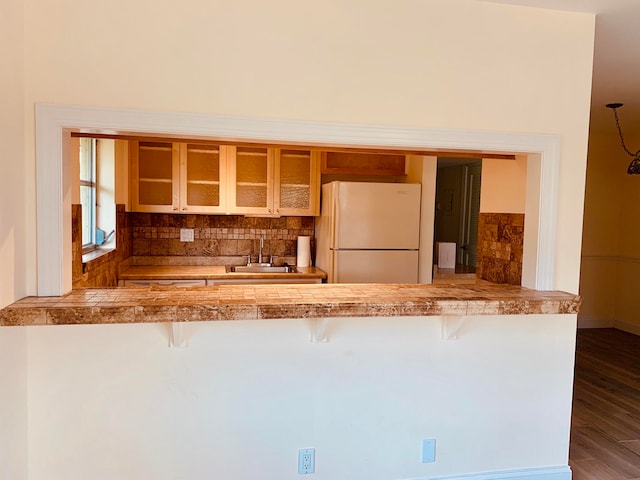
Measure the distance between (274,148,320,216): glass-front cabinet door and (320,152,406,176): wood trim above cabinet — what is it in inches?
5.1

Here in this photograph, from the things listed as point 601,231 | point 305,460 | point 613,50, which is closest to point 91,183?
point 305,460

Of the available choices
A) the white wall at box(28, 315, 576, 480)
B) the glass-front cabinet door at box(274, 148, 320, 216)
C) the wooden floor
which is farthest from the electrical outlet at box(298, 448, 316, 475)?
the glass-front cabinet door at box(274, 148, 320, 216)

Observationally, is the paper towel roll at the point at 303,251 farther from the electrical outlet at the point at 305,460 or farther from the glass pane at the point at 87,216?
the electrical outlet at the point at 305,460

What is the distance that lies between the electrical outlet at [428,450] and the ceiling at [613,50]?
6.67ft

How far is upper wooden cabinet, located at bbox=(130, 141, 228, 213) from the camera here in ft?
12.7

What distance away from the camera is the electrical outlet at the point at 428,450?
2182 millimetres

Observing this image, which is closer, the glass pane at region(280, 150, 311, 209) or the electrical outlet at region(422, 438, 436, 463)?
the electrical outlet at region(422, 438, 436, 463)

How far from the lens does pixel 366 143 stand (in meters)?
2.02

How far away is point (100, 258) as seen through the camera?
115 inches

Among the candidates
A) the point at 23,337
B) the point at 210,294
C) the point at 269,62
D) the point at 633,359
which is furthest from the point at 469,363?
the point at 633,359

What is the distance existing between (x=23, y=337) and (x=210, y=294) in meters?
0.73

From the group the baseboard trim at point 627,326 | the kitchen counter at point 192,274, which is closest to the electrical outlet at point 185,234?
the kitchen counter at point 192,274

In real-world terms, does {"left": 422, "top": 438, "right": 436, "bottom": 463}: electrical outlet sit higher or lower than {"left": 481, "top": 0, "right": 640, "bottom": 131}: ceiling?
lower

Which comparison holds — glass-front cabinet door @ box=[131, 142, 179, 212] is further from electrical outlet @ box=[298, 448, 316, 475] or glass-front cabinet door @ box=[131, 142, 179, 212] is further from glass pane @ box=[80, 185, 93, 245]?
electrical outlet @ box=[298, 448, 316, 475]
